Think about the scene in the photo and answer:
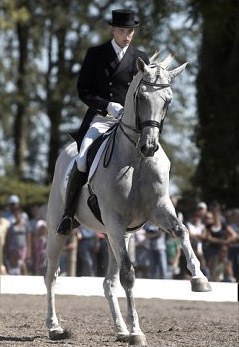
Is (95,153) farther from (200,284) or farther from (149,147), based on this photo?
(200,284)

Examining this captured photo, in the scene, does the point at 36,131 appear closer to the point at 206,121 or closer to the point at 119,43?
the point at 206,121

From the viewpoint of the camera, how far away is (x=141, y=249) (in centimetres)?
1995

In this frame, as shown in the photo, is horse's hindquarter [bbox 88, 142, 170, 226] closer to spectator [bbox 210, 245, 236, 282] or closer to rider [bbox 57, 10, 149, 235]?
rider [bbox 57, 10, 149, 235]

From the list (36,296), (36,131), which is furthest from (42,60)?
(36,296)

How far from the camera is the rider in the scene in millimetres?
10062

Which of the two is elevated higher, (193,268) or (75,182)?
(75,182)

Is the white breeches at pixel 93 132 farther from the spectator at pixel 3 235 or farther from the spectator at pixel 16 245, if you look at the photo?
the spectator at pixel 16 245

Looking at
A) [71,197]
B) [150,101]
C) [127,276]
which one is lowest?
[127,276]

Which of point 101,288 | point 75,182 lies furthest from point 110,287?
point 101,288

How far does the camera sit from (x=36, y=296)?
1620cm

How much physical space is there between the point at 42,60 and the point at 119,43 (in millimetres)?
31342

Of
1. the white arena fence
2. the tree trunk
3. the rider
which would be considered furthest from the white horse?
the tree trunk

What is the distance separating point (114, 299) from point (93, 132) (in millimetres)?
1711

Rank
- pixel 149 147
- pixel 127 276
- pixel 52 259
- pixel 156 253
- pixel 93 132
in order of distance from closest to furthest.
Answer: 1. pixel 149 147
2. pixel 127 276
3. pixel 93 132
4. pixel 52 259
5. pixel 156 253
